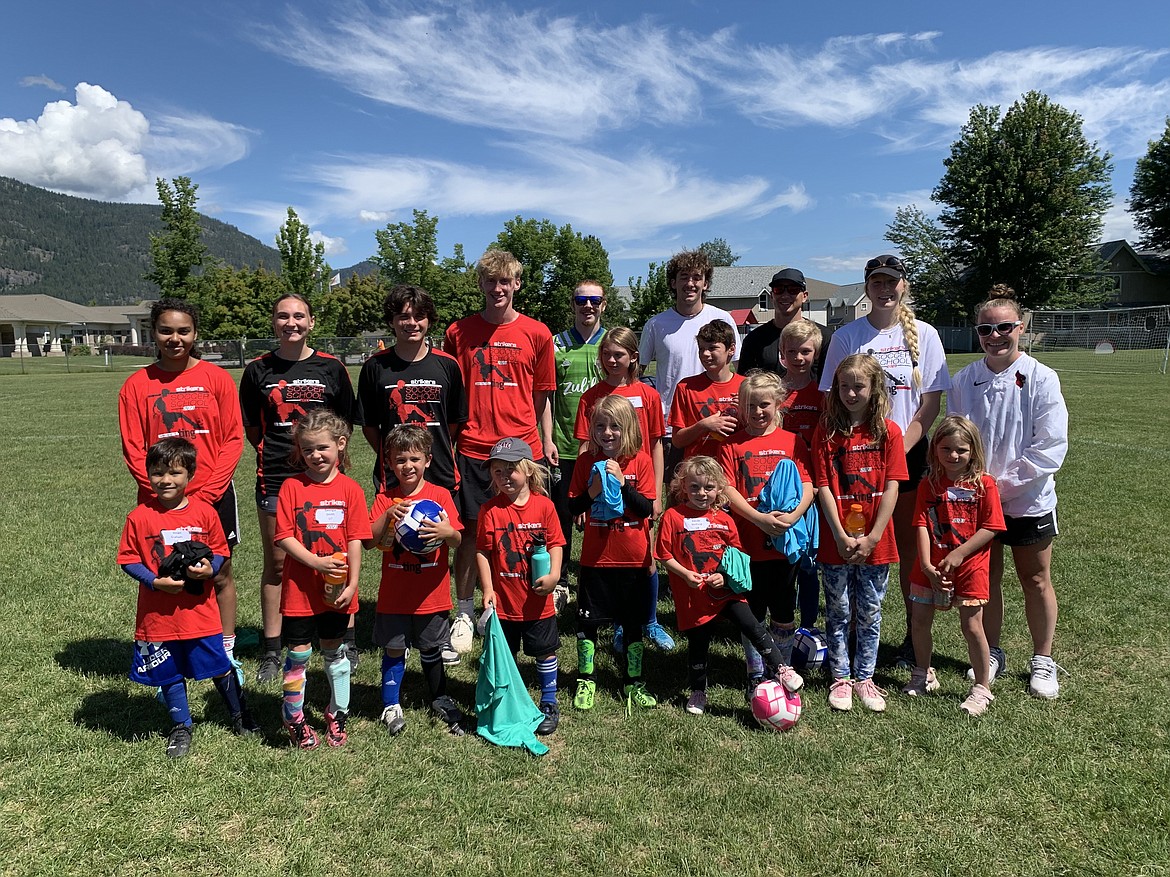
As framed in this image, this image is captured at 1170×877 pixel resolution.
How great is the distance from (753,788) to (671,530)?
4.41ft

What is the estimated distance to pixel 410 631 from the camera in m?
3.83

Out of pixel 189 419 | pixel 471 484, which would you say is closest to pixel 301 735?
A: pixel 471 484

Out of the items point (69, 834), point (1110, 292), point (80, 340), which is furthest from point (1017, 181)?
point (80, 340)

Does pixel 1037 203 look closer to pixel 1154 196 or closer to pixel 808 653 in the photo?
pixel 1154 196

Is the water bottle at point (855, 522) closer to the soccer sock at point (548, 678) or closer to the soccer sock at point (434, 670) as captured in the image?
the soccer sock at point (548, 678)

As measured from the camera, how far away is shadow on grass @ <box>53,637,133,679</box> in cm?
449

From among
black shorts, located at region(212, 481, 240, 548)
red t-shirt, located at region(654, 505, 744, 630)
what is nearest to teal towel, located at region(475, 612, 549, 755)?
red t-shirt, located at region(654, 505, 744, 630)

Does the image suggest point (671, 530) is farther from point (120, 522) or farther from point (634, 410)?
point (120, 522)

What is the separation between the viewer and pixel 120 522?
8078 mm

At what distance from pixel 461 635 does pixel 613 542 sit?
4.38 feet

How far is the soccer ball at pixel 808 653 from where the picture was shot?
4414mm

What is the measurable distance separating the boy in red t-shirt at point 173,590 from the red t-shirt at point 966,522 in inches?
154

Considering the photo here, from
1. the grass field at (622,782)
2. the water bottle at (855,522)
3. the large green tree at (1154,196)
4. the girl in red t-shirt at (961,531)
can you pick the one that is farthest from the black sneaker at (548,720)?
the large green tree at (1154,196)

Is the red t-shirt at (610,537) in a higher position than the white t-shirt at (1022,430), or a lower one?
lower
